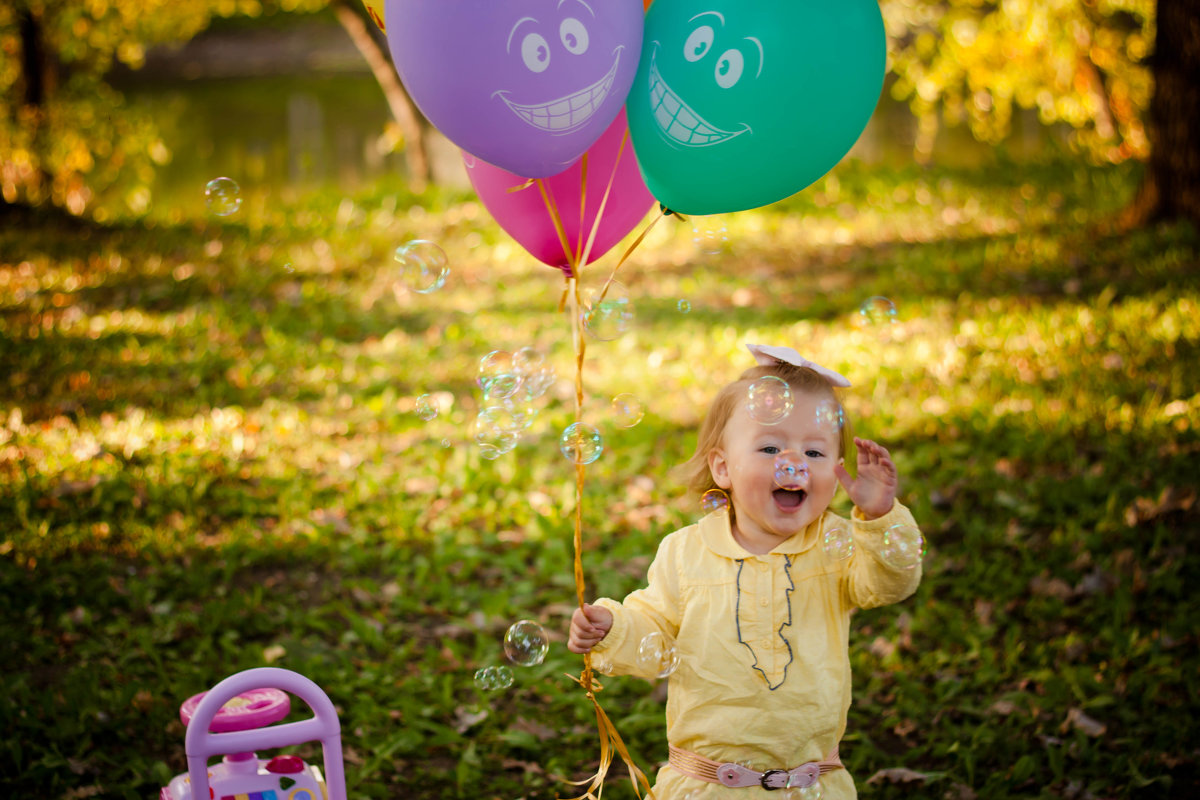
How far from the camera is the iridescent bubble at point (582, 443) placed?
2930 millimetres

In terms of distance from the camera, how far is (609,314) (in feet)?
10.7

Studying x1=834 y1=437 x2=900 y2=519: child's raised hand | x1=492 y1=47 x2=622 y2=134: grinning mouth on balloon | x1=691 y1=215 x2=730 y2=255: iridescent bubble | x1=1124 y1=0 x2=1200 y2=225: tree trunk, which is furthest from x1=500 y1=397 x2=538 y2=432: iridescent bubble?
x1=1124 y1=0 x2=1200 y2=225: tree trunk

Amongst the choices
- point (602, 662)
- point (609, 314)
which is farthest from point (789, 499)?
point (609, 314)

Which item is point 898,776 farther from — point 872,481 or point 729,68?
point 729,68

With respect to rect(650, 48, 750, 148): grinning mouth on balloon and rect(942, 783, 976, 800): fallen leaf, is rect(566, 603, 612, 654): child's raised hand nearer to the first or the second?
rect(650, 48, 750, 148): grinning mouth on balloon

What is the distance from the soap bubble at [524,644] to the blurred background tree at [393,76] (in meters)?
9.19

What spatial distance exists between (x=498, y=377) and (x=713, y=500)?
84 cm

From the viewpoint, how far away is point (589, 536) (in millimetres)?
5297

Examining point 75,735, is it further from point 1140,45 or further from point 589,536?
point 1140,45

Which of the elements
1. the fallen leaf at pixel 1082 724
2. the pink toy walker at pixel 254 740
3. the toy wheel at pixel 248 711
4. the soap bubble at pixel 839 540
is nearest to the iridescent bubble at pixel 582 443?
the soap bubble at pixel 839 540

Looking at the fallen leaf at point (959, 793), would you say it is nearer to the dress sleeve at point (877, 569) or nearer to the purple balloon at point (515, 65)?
the dress sleeve at point (877, 569)

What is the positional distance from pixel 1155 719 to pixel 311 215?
342 inches

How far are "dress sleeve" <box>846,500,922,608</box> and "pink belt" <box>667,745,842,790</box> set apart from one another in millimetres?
414

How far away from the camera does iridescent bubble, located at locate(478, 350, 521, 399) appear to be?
10.5 feet
